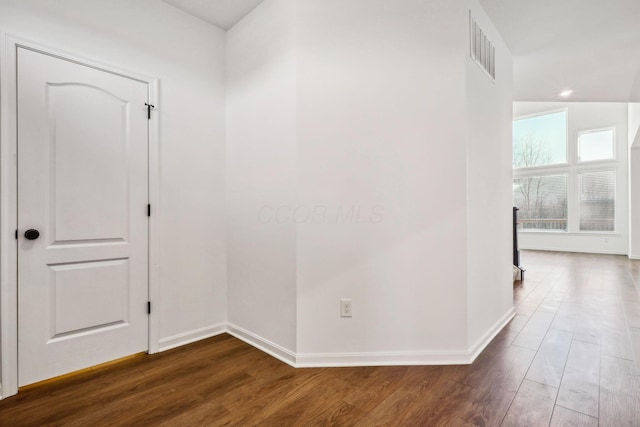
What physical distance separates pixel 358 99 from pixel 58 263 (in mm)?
2330

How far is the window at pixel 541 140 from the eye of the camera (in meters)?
8.28

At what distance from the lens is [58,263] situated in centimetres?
204

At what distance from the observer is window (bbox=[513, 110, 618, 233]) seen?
766 centimetres

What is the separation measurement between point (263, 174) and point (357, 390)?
5.55 ft

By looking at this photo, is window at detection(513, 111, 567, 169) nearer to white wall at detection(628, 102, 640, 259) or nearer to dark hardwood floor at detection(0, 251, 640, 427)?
white wall at detection(628, 102, 640, 259)

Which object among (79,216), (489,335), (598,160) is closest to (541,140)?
(598,160)

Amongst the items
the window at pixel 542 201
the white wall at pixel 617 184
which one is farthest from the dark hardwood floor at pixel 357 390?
the window at pixel 542 201

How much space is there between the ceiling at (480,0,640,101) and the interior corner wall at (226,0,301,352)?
1.76 meters

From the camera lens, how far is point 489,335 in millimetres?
2551

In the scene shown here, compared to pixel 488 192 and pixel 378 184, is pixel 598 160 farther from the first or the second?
pixel 378 184

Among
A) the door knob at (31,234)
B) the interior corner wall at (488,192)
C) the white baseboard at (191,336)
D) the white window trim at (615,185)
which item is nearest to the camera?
the door knob at (31,234)

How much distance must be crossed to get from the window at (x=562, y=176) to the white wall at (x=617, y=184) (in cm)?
10

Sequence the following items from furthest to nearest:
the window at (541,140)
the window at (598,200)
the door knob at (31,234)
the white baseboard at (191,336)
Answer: the window at (541,140) < the window at (598,200) < the white baseboard at (191,336) < the door knob at (31,234)

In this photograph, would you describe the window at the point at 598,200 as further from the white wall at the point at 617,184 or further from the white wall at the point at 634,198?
the white wall at the point at 634,198
